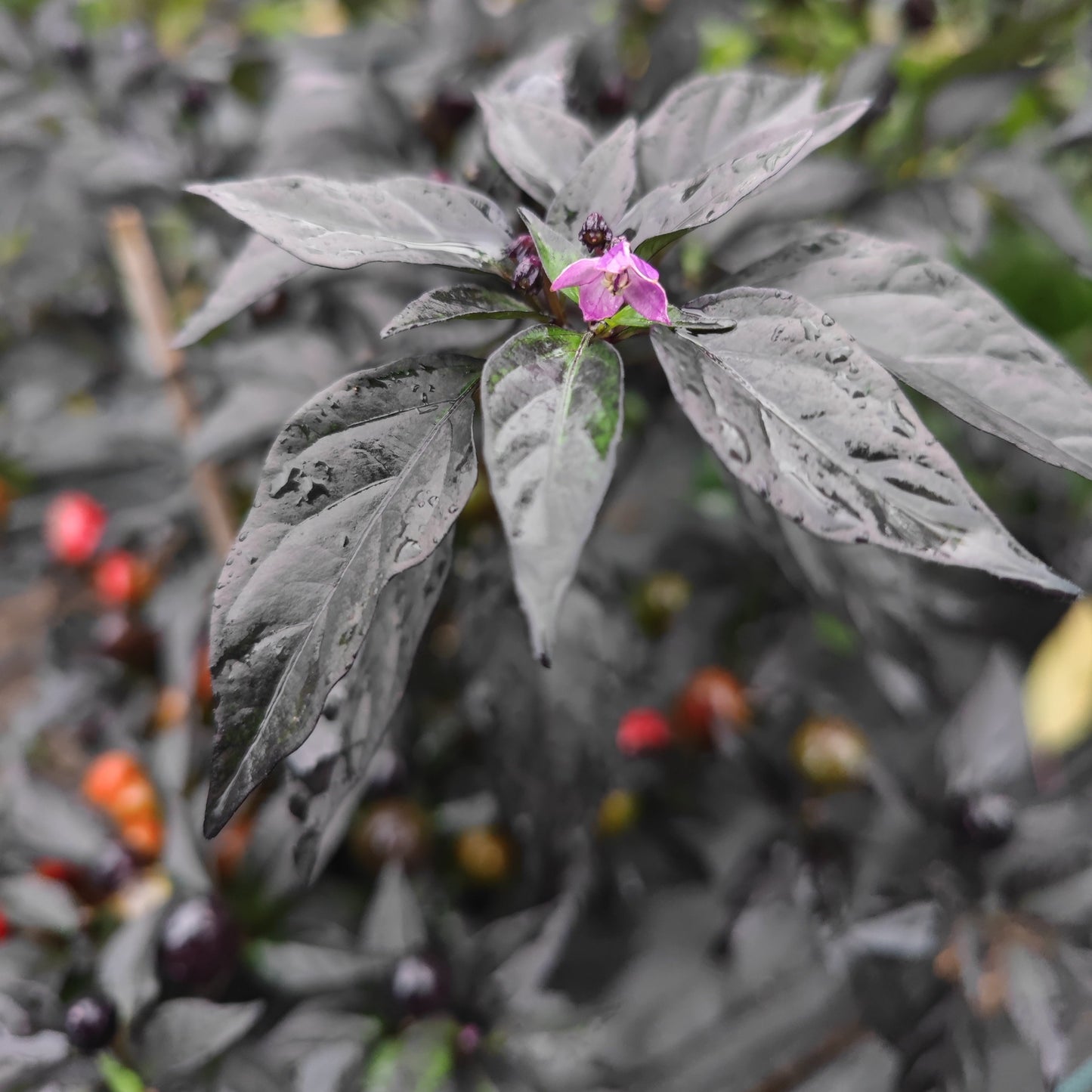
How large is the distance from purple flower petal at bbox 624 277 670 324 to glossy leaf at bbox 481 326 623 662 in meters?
0.02

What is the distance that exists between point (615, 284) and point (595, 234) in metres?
0.03

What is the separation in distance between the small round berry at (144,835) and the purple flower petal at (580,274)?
58 centimetres

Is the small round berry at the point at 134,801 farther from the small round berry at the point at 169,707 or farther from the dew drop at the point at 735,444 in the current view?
the dew drop at the point at 735,444

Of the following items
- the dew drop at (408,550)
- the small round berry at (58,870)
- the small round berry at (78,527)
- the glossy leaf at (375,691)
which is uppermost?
the dew drop at (408,550)

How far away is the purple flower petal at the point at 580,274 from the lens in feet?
1.11

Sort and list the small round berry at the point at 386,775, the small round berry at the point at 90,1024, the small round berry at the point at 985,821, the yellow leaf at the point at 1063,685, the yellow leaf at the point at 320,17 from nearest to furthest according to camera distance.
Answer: the small round berry at the point at 90,1024
the small round berry at the point at 985,821
the small round berry at the point at 386,775
the yellow leaf at the point at 1063,685
the yellow leaf at the point at 320,17

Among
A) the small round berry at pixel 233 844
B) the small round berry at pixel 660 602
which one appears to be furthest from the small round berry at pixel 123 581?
the small round berry at pixel 660 602

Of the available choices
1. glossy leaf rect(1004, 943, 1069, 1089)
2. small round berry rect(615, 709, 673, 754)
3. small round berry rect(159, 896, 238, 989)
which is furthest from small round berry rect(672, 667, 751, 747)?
small round berry rect(159, 896, 238, 989)

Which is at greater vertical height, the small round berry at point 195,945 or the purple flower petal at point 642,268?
the purple flower petal at point 642,268

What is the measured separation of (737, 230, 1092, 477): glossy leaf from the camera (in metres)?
0.35

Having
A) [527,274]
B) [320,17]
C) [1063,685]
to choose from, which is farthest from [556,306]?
[320,17]

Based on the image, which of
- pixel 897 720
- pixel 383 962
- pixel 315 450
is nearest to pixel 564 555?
pixel 315 450

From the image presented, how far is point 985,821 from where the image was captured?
1.97 feet

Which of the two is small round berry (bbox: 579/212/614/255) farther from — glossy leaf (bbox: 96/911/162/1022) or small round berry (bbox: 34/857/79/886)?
small round berry (bbox: 34/857/79/886)
